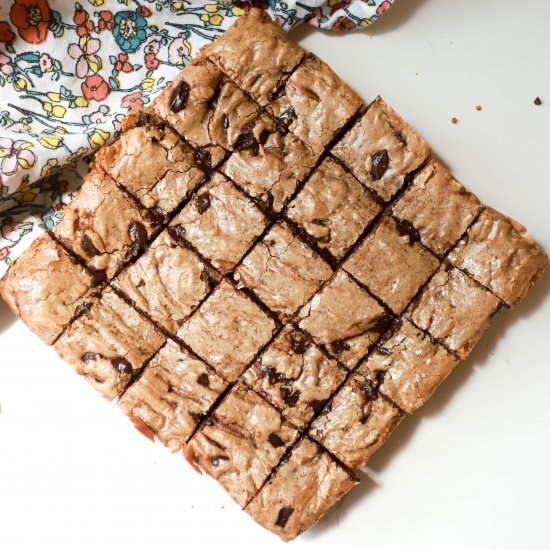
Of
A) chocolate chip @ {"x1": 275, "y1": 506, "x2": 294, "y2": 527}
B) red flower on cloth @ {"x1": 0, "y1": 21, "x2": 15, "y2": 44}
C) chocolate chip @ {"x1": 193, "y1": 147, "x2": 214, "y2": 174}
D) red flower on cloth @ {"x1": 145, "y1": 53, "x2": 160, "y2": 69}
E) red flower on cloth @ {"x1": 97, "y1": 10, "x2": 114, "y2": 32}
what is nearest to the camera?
chocolate chip @ {"x1": 275, "y1": 506, "x2": 294, "y2": 527}

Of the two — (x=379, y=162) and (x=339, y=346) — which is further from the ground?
(x=379, y=162)

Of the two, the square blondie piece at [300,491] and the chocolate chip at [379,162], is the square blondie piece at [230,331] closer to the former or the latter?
the square blondie piece at [300,491]

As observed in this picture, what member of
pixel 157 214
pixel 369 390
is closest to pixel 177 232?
pixel 157 214

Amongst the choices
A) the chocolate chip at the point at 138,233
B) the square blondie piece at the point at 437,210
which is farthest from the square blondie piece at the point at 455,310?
the chocolate chip at the point at 138,233

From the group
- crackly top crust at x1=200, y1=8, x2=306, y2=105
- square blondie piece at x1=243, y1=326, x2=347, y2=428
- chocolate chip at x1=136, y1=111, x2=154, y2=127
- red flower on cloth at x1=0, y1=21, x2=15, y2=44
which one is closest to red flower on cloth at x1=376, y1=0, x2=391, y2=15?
crackly top crust at x1=200, y1=8, x2=306, y2=105

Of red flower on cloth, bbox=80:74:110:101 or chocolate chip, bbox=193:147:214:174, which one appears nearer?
chocolate chip, bbox=193:147:214:174

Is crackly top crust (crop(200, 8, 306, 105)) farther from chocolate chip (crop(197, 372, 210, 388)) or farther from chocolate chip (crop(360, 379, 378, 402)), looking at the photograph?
chocolate chip (crop(360, 379, 378, 402))

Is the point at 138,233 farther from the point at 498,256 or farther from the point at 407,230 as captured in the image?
the point at 498,256
